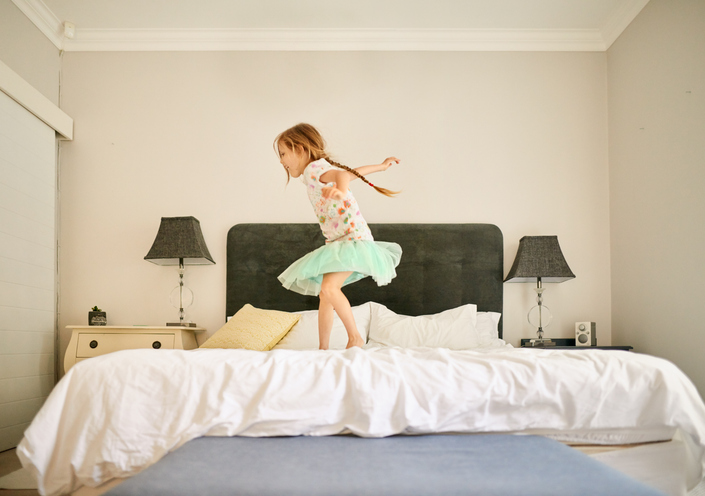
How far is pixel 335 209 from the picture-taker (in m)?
3.02

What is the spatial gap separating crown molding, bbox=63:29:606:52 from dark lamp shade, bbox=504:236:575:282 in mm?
1545

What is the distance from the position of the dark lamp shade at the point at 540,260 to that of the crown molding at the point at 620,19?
159 centimetres

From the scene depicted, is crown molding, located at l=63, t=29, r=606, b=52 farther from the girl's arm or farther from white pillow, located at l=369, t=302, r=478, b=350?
white pillow, located at l=369, t=302, r=478, b=350

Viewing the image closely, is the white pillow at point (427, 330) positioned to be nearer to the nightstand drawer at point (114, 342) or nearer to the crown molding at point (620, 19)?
the nightstand drawer at point (114, 342)

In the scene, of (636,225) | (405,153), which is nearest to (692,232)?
(636,225)

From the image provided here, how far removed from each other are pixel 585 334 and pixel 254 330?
2.21 metres

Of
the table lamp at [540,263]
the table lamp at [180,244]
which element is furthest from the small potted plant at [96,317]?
the table lamp at [540,263]

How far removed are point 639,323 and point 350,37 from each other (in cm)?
286

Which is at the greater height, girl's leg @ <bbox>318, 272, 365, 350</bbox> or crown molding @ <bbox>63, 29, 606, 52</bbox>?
crown molding @ <bbox>63, 29, 606, 52</bbox>

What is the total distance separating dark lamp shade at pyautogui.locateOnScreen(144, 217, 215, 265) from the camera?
3715 mm

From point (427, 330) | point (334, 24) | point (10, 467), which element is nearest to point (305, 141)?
point (427, 330)

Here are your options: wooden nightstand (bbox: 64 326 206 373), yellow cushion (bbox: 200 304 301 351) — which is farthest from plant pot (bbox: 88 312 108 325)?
yellow cushion (bbox: 200 304 301 351)

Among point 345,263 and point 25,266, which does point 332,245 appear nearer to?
point 345,263

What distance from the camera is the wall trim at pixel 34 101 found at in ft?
10.8
